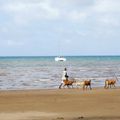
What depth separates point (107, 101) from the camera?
21.6m

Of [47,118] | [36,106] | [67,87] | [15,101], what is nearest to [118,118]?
[47,118]

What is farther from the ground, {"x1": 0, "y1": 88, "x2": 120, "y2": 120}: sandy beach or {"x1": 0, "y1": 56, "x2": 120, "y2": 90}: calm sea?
{"x1": 0, "y1": 88, "x2": 120, "y2": 120}: sandy beach

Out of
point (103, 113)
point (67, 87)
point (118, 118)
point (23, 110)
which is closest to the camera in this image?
point (118, 118)

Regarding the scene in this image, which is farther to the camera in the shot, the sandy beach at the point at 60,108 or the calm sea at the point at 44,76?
the calm sea at the point at 44,76

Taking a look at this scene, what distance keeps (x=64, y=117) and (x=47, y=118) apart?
0.62 m

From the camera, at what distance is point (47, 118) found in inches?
627

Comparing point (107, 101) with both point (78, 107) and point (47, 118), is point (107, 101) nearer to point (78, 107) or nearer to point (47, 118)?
point (78, 107)

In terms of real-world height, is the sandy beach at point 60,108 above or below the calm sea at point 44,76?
above

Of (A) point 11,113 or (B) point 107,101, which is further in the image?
(B) point 107,101

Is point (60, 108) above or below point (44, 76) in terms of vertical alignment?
above

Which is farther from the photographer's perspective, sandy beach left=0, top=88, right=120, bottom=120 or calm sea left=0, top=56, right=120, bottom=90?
calm sea left=0, top=56, right=120, bottom=90

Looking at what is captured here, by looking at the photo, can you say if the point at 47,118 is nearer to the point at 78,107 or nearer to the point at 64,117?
the point at 64,117

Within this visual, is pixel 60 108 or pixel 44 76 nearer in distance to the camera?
pixel 60 108

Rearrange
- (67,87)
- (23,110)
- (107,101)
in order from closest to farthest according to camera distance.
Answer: (23,110) → (107,101) → (67,87)
